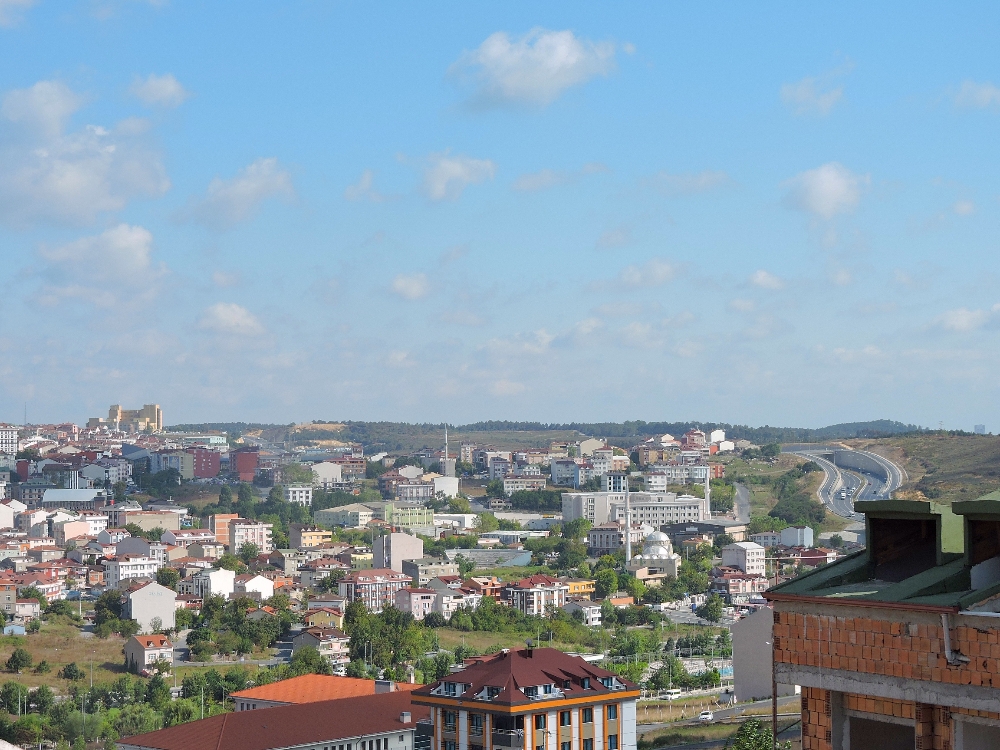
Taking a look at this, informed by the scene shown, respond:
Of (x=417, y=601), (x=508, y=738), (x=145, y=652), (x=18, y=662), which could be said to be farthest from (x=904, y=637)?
(x=417, y=601)

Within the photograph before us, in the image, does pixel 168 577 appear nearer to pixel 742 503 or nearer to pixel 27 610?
pixel 27 610

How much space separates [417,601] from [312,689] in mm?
14991

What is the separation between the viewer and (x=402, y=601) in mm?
35531

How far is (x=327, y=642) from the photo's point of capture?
95.3ft

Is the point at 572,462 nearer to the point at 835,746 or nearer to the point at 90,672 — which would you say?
the point at 90,672

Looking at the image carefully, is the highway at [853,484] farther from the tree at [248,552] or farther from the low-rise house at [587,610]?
the tree at [248,552]

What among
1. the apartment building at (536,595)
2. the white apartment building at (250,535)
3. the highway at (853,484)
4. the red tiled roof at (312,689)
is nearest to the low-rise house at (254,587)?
the apartment building at (536,595)

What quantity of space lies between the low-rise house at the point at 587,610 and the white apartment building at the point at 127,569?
11.6 m

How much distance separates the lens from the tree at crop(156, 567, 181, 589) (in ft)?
124

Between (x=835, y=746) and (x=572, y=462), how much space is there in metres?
70.7

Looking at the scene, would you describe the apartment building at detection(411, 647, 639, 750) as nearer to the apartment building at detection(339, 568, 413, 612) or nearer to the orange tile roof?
the orange tile roof

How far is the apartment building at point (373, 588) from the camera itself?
36562mm

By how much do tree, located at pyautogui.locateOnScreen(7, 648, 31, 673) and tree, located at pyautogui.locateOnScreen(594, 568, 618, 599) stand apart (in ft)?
53.4

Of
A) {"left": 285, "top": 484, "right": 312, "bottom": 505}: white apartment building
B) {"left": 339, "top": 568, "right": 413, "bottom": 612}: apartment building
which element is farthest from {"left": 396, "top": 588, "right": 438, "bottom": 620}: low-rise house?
{"left": 285, "top": 484, "right": 312, "bottom": 505}: white apartment building
